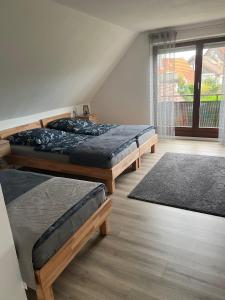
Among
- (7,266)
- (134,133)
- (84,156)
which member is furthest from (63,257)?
(134,133)

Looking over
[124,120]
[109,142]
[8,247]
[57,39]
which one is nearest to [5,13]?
[57,39]

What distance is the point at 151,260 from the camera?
1822 millimetres

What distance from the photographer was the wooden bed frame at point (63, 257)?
1.40 meters

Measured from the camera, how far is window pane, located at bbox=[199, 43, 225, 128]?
4.42 metres

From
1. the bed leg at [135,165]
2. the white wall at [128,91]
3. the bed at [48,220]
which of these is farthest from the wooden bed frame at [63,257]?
the white wall at [128,91]

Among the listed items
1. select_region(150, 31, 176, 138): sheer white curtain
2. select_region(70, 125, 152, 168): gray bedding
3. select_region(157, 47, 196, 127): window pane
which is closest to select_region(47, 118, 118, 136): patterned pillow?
select_region(70, 125, 152, 168): gray bedding

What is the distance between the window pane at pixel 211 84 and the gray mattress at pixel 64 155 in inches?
88.3

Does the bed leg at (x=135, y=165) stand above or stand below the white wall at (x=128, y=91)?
below

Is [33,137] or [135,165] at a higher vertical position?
[33,137]

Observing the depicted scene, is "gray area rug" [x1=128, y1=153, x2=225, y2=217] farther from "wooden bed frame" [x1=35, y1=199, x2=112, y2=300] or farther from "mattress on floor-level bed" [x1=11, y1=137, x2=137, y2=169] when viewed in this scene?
"wooden bed frame" [x1=35, y1=199, x2=112, y2=300]

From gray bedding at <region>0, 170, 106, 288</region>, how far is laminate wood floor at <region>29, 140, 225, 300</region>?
0.35m

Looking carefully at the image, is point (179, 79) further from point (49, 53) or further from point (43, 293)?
point (43, 293)

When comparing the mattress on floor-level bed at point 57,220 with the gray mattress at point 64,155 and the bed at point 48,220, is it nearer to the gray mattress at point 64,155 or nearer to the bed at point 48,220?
the bed at point 48,220

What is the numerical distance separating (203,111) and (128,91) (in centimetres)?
165
